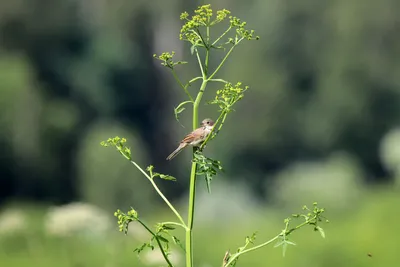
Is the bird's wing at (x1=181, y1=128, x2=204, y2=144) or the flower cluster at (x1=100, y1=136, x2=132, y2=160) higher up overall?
the bird's wing at (x1=181, y1=128, x2=204, y2=144)

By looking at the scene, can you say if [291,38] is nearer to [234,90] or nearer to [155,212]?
[155,212]

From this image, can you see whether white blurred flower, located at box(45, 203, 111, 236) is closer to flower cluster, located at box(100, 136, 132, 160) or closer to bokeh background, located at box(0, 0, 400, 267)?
bokeh background, located at box(0, 0, 400, 267)

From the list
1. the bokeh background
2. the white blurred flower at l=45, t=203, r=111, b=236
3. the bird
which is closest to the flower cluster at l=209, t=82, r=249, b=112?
the bird

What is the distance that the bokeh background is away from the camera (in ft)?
21.7

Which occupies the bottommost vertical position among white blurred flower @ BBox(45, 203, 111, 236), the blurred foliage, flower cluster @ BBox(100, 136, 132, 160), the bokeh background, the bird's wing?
flower cluster @ BBox(100, 136, 132, 160)

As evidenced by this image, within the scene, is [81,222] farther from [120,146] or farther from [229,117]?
[229,117]

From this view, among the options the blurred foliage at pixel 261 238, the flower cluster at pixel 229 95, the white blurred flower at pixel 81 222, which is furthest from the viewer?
the blurred foliage at pixel 261 238

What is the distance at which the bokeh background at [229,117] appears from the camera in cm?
661

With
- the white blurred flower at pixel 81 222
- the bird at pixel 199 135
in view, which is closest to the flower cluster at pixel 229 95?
the bird at pixel 199 135

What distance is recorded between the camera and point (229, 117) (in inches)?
303

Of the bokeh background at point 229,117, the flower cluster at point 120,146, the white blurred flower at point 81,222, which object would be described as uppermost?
the bokeh background at point 229,117

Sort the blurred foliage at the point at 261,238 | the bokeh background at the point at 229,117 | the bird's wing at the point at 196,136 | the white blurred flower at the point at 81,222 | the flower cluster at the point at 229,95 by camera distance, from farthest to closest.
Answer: the bokeh background at the point at 229,117
the blurred foliage at the point at 261,238
the white blurred flower at the point at 81,222
the bird's wing at the point at 196,136
the flower cluster at the point at 229,95

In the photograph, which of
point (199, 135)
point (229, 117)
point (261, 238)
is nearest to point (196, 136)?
point (199, 135)

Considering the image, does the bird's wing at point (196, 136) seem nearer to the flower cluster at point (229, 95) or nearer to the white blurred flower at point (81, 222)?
the flower cluster at point (229, 95)
